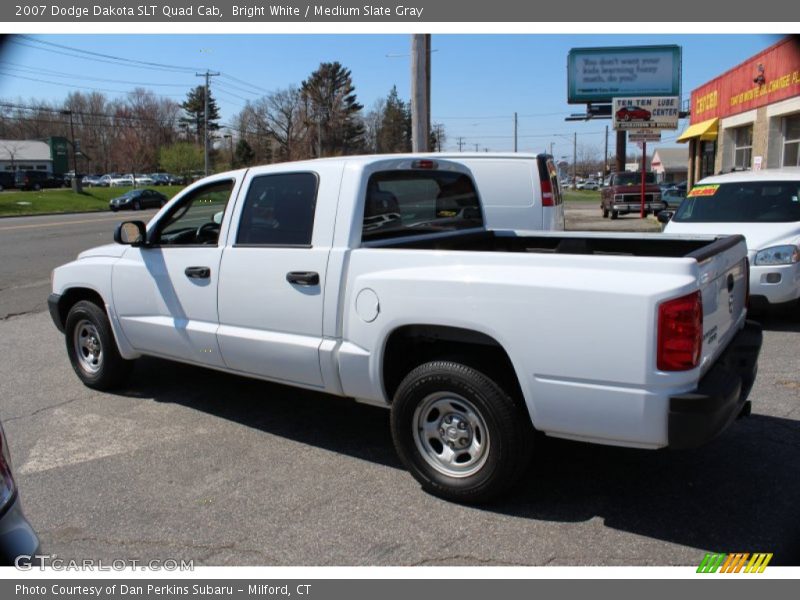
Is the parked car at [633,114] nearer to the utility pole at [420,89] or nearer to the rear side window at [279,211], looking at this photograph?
the utility pole at [420,89]

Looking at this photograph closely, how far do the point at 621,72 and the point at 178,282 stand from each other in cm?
4265

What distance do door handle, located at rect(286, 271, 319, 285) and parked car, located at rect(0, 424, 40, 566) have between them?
2054 millimetres

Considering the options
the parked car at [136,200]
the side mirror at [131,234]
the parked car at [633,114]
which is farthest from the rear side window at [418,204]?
the parked car at [136,200]

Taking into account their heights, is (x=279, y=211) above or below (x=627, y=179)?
below

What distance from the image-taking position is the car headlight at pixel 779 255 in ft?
24.1

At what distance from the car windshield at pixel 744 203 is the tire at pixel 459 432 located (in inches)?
241

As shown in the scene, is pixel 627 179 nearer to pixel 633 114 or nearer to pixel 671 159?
pixel 633 114

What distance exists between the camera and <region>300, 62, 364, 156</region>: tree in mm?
79062

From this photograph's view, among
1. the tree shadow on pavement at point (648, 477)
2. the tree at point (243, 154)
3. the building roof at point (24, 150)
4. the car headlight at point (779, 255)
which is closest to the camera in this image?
the tree shadow on pavement at point (648, 477)

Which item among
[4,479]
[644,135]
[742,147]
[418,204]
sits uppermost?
[644,135]

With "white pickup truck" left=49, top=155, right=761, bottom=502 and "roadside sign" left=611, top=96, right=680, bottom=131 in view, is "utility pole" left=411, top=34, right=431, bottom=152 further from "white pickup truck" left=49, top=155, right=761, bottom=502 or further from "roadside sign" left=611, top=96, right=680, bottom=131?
"roadside sign" left=611, top=96, right=680, bottom=131

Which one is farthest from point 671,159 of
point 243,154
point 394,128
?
point 243,154

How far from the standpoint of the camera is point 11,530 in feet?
7.55

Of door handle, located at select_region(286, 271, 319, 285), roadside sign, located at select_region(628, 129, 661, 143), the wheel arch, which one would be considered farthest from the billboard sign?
the wheel arch
